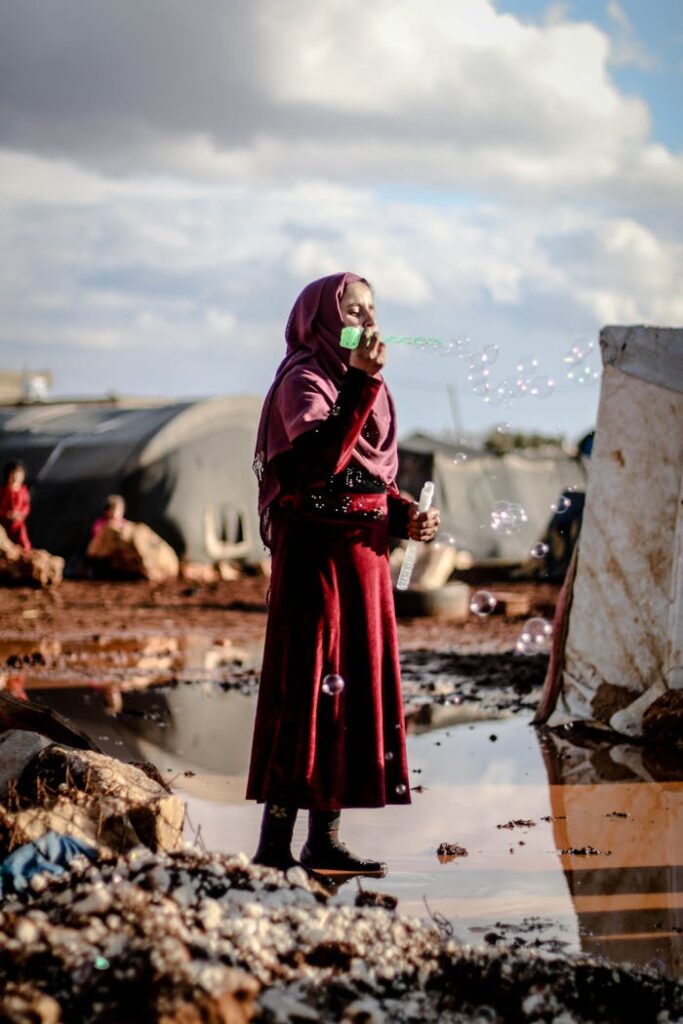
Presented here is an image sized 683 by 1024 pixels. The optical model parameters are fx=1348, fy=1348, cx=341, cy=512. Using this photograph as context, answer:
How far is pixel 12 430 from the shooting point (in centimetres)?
2286

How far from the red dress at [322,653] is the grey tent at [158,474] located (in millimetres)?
15474

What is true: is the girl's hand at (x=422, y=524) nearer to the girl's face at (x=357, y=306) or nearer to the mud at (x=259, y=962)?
the girl's face at (x=357, y=306)

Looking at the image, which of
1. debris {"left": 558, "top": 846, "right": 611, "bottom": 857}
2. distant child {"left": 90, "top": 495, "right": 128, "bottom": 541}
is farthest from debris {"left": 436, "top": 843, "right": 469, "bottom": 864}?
distant child {"left": 90, "top": 495, "right": 128, "bottom": 541}

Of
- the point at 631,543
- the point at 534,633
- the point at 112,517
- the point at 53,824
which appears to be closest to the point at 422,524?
the point at 53,824

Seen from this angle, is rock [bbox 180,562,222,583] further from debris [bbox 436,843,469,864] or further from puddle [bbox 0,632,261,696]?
debris [bbox 436,843,469,864]

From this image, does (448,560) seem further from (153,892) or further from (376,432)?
(153,892)

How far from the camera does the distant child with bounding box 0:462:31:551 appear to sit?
60.1 feet

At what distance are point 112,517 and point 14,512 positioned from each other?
4.58ft

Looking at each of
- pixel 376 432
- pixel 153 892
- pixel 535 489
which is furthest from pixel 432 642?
pixel 535 489

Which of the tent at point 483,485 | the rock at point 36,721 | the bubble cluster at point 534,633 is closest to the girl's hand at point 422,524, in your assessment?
the rock at point 36,721

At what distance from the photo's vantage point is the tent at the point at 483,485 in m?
21.6

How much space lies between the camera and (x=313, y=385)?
173 inches

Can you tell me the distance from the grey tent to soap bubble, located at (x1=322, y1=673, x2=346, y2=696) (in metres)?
15.5

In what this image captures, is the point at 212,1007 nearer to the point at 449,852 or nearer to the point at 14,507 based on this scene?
the point at 449,852
